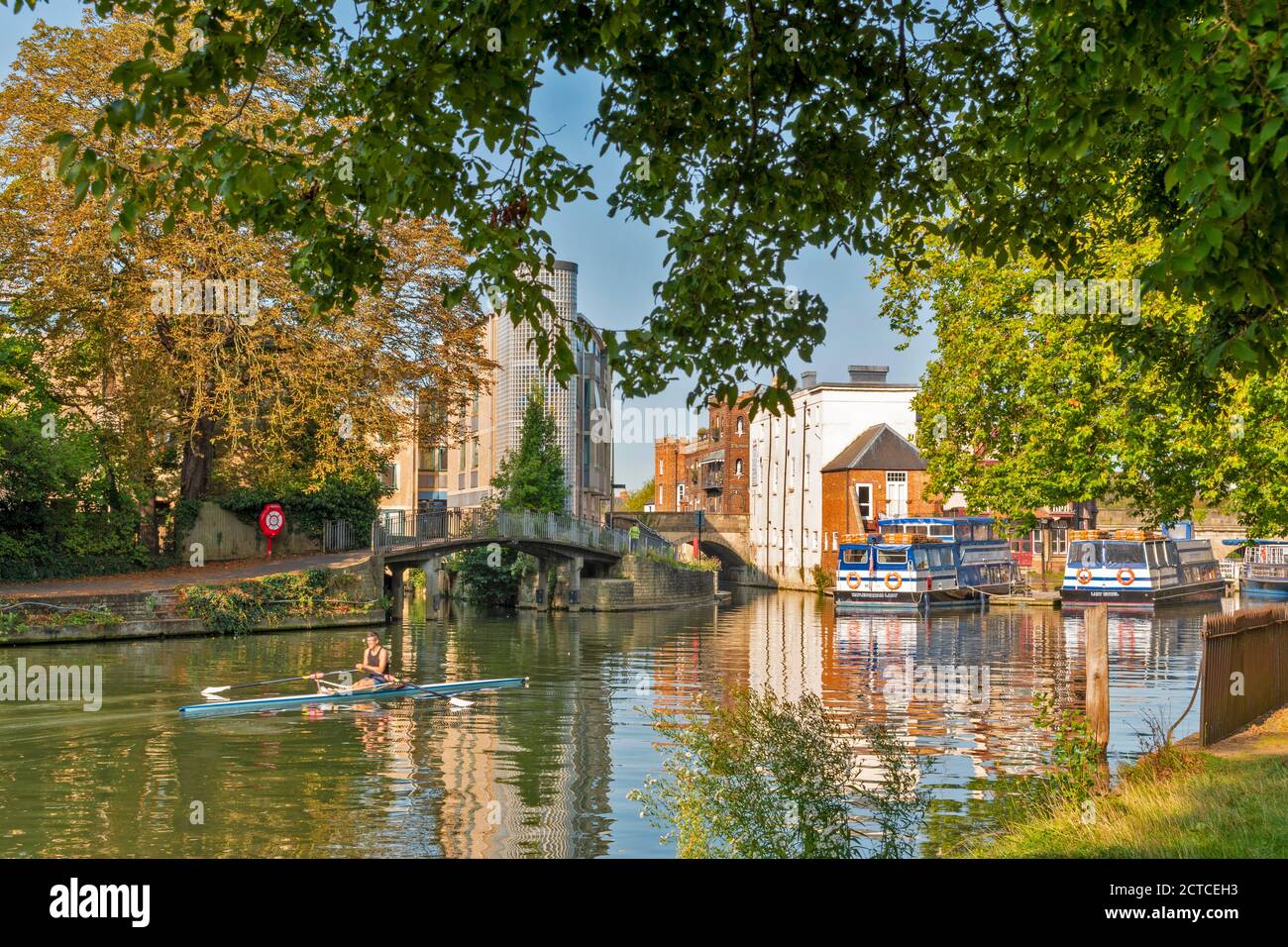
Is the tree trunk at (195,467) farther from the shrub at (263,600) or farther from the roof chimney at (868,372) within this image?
the roof chimney at (868,372)

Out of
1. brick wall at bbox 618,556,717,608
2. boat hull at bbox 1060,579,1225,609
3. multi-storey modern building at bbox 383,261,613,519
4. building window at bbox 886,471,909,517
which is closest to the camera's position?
boat hull at bbox 1060,579,1225,609

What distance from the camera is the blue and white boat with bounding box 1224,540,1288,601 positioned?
57.4m

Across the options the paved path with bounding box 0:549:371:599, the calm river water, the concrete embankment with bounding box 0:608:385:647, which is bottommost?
the calm river water

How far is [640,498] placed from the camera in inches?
→ 6201

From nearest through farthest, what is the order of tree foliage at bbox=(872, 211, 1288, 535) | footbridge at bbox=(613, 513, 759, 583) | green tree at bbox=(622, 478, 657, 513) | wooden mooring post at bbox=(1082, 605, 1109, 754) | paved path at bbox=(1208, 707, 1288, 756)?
paved path at bbox=(1208, 707, 1288, 756), wooden mooring post at bbox=(1082, 605, 1109, 754), tree foliage at bbox=(872, 211, 1288, 535), footbridge at bbox=(613, 513, 759, 583), green tree at bbox=(622, 478, 657, 513)

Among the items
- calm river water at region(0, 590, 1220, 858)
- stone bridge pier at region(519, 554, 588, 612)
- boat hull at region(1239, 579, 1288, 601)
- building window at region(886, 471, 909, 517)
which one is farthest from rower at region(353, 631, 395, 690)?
building window at region(886, 471, 909, 517)

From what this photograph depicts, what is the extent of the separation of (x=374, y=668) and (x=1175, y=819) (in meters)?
16.0

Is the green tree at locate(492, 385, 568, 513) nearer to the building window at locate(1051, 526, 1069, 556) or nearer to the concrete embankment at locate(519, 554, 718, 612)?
the concrete embankment at locate(519, 554, 718, 612)

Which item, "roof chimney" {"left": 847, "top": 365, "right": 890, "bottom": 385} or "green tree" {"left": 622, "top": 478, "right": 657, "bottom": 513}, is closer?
"roof chimney" {"left": 847, "top": 365, "right": 890, "bottom": 385}

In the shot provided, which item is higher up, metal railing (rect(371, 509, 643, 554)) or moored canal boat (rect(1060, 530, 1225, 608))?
metal railing (rect(371, 509, 643, 554))

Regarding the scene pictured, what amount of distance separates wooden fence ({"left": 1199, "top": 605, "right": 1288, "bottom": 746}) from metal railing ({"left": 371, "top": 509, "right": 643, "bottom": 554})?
29.2m

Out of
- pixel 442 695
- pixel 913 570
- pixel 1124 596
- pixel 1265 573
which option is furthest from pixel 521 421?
pixel 442 695

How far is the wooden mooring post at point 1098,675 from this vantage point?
14.5 m

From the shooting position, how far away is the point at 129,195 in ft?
28.5
